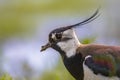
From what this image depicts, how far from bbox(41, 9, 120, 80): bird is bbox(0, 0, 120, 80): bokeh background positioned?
154 millimetres

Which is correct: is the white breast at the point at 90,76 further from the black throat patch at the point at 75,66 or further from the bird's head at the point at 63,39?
the bird's head at the point at 63,39

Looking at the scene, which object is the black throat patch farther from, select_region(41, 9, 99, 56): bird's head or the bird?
select_region(41, 9, 99, 56): bird's head

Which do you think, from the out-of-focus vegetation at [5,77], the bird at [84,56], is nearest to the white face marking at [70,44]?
the bird at [84,56]

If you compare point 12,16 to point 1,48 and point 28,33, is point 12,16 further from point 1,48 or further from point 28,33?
point 1,48

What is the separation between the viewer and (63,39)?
970cm

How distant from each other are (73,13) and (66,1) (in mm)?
355

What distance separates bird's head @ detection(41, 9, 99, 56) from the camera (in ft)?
31.7

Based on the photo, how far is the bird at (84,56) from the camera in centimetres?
938

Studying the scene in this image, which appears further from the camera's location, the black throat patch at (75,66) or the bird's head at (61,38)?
the bird's head at (61,38)

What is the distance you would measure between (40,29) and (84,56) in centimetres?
320

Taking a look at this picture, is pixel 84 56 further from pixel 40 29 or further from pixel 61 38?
pixel 40 29

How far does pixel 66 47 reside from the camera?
972cm

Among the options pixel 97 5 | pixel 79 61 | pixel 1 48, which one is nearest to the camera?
pixel 79 61

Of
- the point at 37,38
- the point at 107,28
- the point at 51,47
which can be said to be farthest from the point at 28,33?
the point at 51,47
